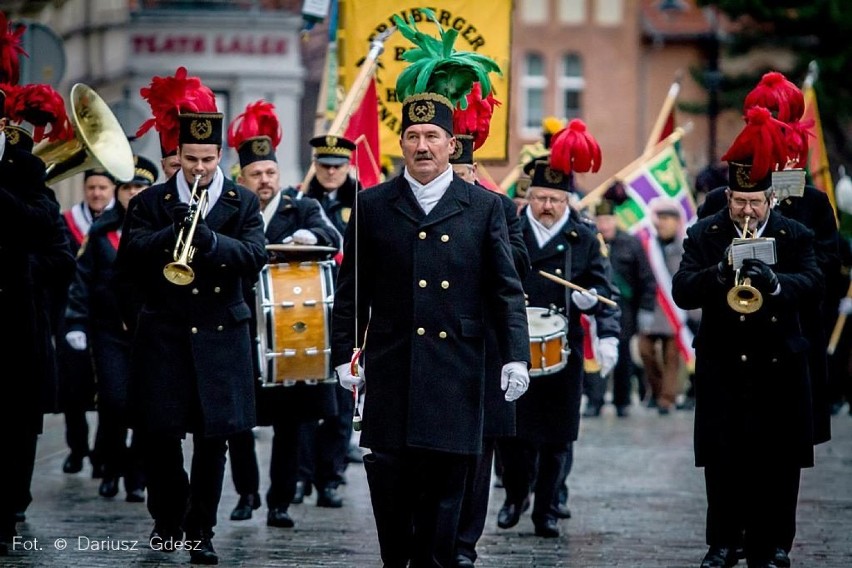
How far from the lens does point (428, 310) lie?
8.62 meters

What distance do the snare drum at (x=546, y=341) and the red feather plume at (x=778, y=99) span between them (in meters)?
1.66

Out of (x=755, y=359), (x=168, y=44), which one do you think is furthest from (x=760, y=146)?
Result: (x=168, y=44)

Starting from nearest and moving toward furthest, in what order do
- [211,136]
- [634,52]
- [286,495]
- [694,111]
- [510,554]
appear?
[211,136] → [510,554] → [286,495] → [694,111] → [634,52]

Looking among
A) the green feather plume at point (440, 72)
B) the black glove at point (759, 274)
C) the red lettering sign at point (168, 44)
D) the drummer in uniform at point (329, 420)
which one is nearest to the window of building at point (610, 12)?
the red lettering sign at point (168, 44)

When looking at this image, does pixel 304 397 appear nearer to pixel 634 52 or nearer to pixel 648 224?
pixel 648 224

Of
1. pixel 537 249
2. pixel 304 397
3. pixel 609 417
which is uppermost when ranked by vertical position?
pixel 537 249

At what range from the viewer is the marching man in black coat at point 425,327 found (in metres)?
8.62

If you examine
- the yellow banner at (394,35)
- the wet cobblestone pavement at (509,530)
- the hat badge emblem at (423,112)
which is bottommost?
the wet cobblestone pavement at (509,530)

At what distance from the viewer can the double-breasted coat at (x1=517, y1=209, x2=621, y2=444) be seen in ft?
37.6

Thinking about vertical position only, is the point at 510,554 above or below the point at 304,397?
below

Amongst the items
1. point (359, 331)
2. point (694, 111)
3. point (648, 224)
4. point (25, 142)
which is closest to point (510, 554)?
point (359, 331)

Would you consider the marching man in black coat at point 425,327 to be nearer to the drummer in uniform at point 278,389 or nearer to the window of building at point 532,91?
the drummer in uniform at point 278,389

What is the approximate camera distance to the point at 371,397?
8.73 metres

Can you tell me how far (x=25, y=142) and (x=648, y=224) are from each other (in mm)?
11468
